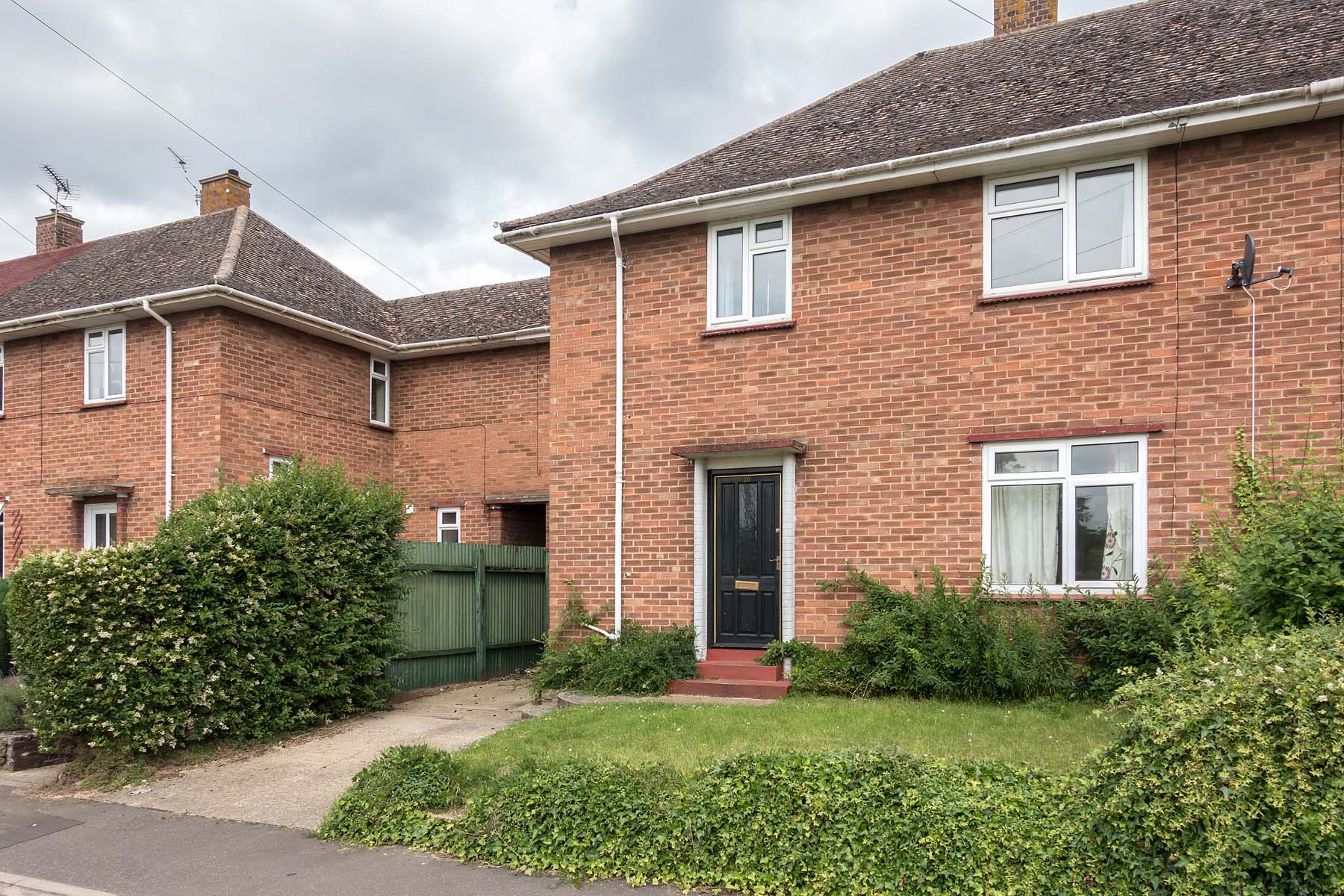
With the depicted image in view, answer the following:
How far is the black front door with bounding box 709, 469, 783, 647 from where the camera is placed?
1052 centimetres

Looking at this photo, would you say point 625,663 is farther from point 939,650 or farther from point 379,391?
point 379,391

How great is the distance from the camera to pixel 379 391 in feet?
57.2

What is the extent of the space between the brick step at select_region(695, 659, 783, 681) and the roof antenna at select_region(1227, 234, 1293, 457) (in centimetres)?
505

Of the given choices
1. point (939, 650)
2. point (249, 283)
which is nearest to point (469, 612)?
point (939, 650)

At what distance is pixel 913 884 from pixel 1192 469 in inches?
223

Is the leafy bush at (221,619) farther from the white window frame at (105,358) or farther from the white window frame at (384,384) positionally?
the white window frame at (384,384)

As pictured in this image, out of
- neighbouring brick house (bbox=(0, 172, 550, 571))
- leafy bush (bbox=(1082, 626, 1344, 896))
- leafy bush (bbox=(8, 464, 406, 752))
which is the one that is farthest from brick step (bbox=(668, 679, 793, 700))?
neighbouring brick house (bbox=(0, 172, 550, 571))

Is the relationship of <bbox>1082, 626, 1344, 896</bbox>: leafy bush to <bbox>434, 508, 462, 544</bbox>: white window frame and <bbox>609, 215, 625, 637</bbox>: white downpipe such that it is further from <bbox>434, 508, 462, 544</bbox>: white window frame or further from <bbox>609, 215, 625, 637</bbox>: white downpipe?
<bbox>434, 508, 462, 544</bbox>: white window frame

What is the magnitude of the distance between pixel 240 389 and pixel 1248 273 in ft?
43.8

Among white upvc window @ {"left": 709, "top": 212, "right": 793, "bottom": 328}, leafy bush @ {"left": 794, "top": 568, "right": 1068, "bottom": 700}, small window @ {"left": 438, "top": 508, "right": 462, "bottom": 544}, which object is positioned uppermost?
white upvc window @ {"left": 709, "top": 212, "right": 793, "bottom": 328}

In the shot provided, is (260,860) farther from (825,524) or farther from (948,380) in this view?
(948,380)

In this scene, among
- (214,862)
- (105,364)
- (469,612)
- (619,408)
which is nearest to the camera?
(214,862)

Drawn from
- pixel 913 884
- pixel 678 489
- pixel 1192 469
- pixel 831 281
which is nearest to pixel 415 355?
pixel 678 489

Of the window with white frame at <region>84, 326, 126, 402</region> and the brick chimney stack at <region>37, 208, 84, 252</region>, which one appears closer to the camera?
the window with white frame at <region>84, 326, 126, 402</region>
